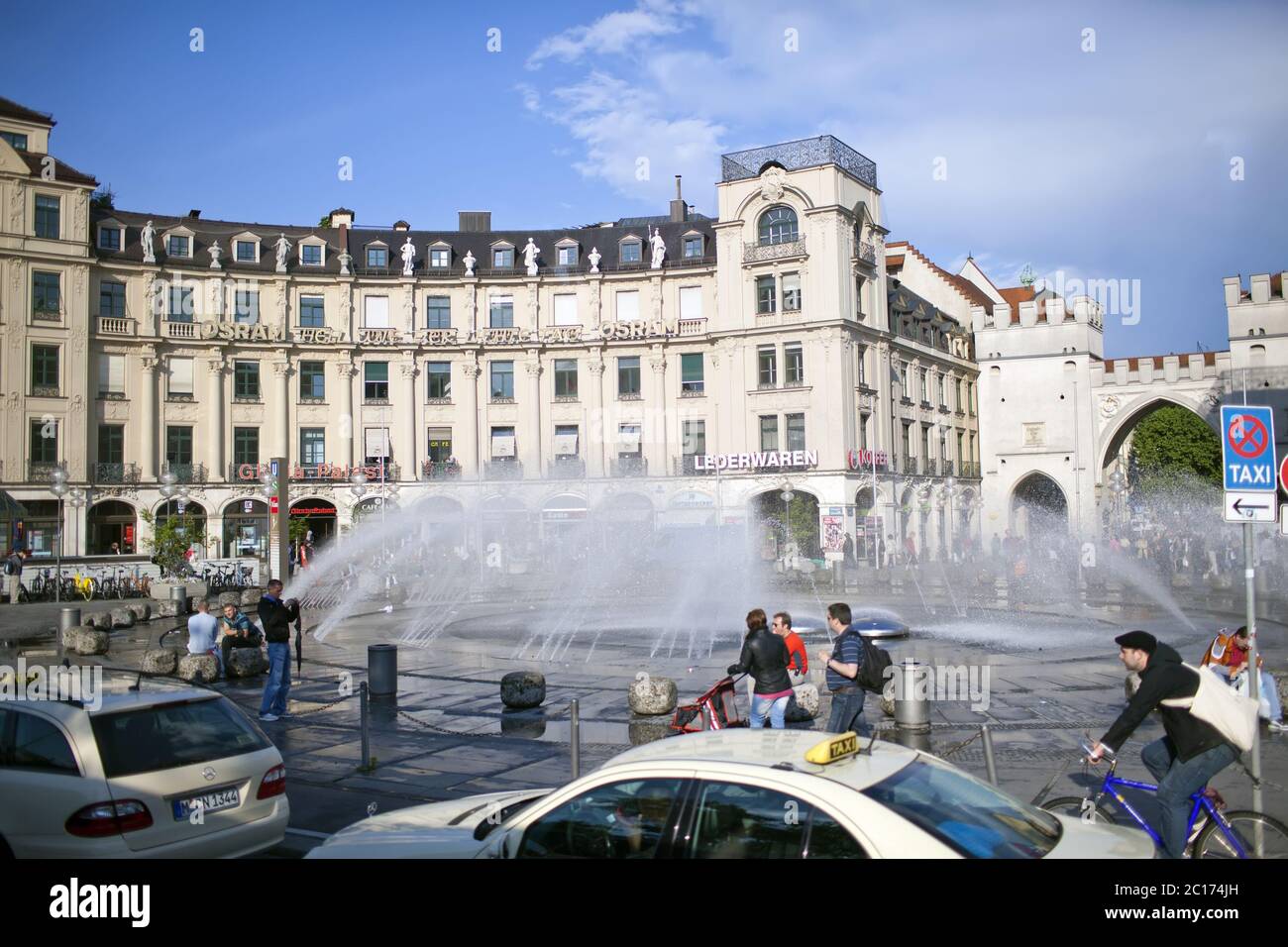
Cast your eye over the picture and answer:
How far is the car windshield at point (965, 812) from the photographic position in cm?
454

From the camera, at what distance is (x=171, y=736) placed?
739 centimetres

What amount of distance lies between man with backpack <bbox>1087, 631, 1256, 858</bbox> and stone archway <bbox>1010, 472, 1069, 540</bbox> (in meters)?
66.5

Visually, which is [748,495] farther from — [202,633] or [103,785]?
[103,785]

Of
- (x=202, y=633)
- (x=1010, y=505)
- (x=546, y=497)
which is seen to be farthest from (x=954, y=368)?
(x=202, y=633)

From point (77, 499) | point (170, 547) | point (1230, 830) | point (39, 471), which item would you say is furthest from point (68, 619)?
point (39, 471)

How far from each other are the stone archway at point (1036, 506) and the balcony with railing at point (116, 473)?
186ft

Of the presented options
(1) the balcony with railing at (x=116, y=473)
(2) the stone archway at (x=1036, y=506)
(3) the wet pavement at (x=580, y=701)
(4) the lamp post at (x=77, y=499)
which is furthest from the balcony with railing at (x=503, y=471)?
(2) the stone archway at (x=1036, y=506)

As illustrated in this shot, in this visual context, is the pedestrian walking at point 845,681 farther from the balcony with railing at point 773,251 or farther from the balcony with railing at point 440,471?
the balcony with railing at point 440,471

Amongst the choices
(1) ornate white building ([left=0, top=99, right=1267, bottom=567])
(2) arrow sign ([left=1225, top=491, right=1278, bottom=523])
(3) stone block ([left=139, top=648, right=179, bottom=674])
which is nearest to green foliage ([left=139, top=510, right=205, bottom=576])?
(1) ornate white building ([left=0, top=99, right=1267, bottom=567])

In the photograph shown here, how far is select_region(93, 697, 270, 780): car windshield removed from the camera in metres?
7.02

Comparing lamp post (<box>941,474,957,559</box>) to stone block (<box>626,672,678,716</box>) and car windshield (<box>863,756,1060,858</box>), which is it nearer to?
stone block (<box>626,672,678,716</box>)

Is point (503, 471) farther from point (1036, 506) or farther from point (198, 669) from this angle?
point (198, 669)

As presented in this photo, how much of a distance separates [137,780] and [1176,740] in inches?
280

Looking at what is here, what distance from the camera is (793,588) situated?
37.2 metres
